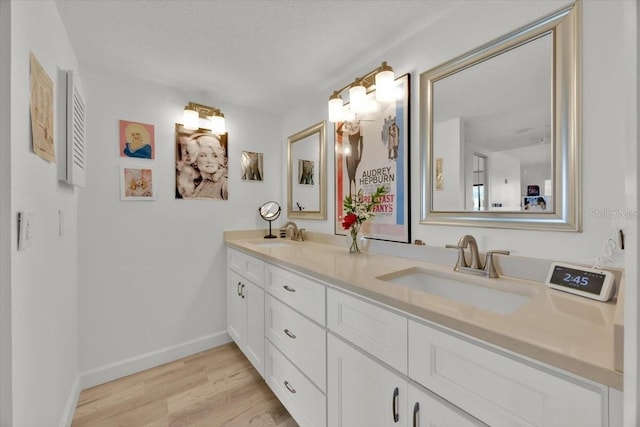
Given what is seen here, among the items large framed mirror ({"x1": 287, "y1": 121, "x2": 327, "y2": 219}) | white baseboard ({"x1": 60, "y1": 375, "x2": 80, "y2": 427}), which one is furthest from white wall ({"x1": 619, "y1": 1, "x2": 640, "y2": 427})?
white baseboard ({"x1": 60, "y1": 375, "x2": 80, "y2": 427})

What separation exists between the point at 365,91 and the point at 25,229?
1.71 meters

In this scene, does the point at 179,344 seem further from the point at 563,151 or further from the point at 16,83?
the point at 563,151

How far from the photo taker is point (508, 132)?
1.17 m

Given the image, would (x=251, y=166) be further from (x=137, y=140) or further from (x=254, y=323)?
(x=254, y=323)

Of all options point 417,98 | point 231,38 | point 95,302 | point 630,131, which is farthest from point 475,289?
point 95,302

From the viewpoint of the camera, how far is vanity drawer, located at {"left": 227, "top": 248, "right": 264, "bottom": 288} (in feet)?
5.77

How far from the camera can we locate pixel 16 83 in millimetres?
774

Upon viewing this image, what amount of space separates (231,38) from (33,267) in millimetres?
1438

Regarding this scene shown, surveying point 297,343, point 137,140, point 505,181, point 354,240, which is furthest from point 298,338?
point 137,140

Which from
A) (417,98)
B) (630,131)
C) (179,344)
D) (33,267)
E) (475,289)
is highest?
(417,98)

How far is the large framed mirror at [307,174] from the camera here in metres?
2.19

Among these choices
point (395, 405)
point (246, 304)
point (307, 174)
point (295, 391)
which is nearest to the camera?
point (395, 405)

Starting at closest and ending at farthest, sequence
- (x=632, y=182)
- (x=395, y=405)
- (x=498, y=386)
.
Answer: (x=632, y=182) → (x=498, y=386) → (x=395, y=405)

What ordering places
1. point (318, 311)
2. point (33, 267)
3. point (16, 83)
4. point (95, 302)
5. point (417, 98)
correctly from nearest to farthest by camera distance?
point (16, 83) < point (33, 267) < point (318, 311) < point (417, 98) < point (95, 302)
